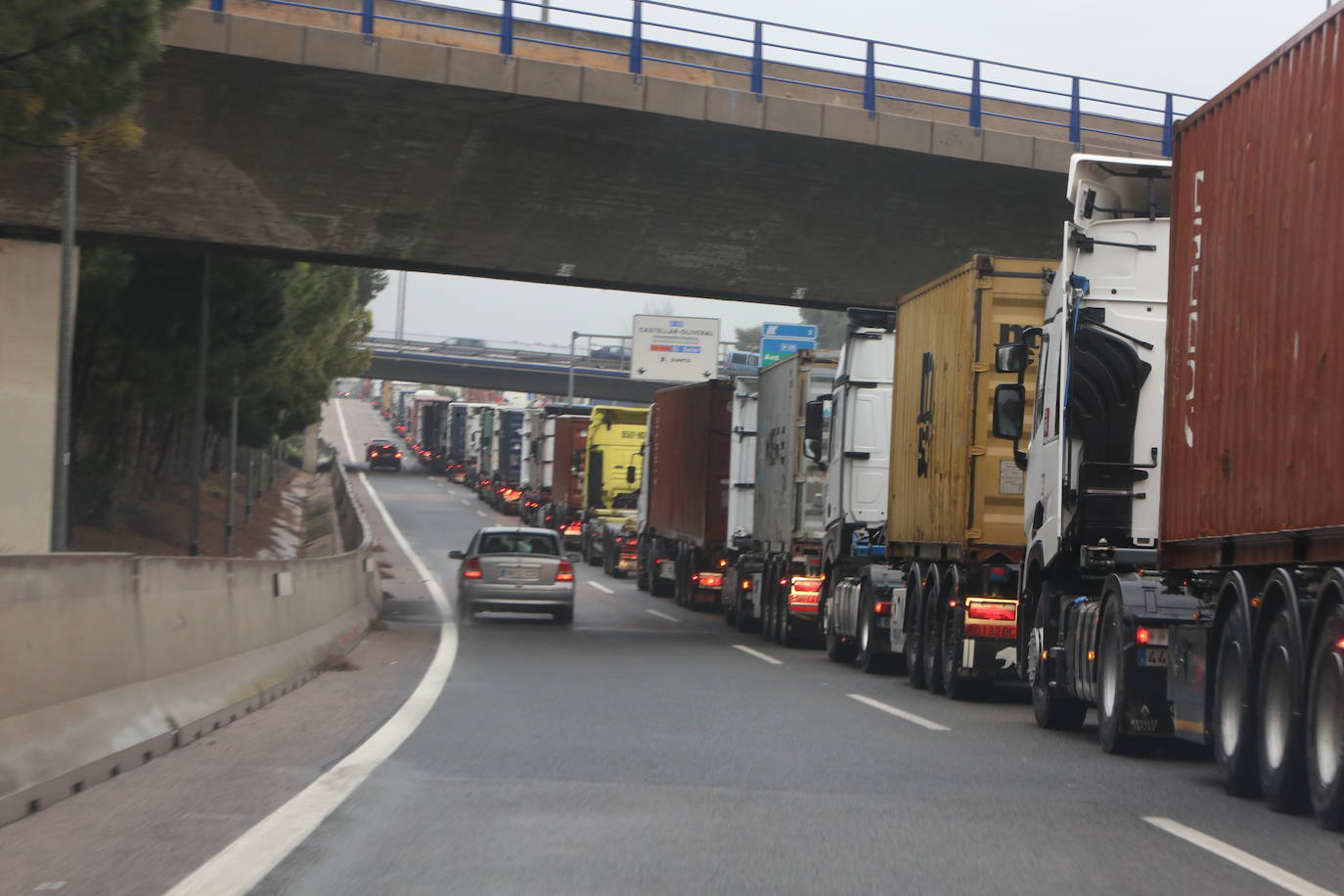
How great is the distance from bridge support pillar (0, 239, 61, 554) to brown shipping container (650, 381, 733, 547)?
1134 cm

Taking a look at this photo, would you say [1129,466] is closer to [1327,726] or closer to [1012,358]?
[1012,358]

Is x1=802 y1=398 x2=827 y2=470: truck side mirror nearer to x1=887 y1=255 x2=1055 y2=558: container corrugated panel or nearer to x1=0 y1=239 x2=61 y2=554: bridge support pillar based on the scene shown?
x1=887 y1=255 x2=1055 y2=558: container corrugated panel

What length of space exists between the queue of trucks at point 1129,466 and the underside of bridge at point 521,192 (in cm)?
321

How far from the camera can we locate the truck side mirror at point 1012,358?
47.1 ft

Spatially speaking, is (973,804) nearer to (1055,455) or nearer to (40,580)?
(40,580)

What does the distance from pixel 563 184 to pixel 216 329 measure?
1344 cm

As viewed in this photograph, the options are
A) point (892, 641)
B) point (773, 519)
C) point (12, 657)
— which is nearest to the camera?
point (12, 657)

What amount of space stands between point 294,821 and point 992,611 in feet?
31.0

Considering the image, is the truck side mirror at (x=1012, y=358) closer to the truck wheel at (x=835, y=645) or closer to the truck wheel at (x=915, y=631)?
the truck wheel at (x=915, y=631)

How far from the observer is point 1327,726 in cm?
835

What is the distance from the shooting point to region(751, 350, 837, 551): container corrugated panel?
24406mm

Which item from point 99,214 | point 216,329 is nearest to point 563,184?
point 99,214

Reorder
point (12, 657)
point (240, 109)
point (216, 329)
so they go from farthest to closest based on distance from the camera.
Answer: point (216, 329) < point (240, 109) < point (12, 657)

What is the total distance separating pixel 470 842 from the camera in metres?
7.30
